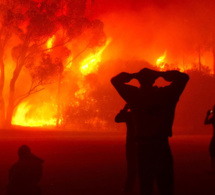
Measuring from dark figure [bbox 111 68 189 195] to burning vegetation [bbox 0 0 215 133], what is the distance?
35.3 meters

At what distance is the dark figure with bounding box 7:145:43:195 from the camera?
227 inches

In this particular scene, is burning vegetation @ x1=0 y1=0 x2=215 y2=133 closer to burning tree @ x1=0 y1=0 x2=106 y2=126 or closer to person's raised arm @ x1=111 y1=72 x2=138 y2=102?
burning tree @ x1=0 y1=0 x2=106 y2=126

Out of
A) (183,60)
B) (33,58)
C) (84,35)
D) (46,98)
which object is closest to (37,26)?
(33,58)

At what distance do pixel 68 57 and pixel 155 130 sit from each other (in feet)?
145

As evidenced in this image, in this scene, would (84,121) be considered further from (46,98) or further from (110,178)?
(110,178)

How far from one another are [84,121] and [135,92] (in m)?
38.9

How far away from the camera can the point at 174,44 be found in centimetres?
7619

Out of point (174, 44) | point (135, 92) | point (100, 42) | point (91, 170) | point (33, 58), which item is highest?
point (174, 44)

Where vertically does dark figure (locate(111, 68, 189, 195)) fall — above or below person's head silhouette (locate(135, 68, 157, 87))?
below

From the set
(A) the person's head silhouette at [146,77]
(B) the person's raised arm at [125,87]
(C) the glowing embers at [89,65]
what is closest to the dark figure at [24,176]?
(B) the person's raised arm at [125,87]

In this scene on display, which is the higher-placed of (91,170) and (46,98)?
(46,98)

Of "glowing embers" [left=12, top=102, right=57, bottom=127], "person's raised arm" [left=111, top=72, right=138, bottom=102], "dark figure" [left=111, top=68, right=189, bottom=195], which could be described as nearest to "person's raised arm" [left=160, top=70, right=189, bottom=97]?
"dark figure" [left=111, top=68, right=189, bottom=195]

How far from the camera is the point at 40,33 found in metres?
39.3

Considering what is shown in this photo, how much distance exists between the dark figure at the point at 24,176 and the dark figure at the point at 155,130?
1.89 metres
